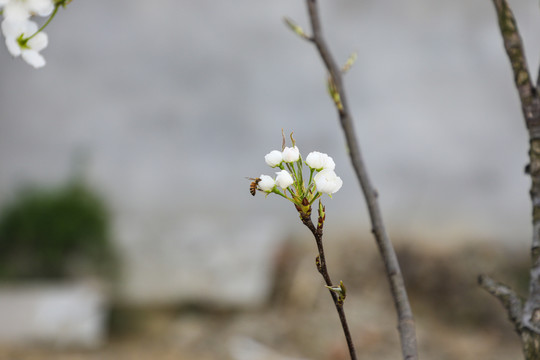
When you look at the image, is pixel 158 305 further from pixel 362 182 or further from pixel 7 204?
pixel 362 182

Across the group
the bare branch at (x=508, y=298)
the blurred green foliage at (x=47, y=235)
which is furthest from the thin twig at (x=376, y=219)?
the blurred green foliage at (x=47, y=235)

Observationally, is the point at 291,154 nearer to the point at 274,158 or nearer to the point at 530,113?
the point at 274,158

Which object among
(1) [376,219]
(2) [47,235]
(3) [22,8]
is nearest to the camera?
(3) [22,8]

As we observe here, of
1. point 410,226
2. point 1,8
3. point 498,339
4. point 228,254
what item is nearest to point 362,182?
point 1,8

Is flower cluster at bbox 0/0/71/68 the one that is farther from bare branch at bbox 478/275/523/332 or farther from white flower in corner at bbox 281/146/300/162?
bare branch at bbox 478/275/523/332

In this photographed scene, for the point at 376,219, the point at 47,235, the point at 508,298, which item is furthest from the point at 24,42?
the point at 47,235

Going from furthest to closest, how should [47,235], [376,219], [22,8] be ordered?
[47,235]
[376,219]
[22,8]
